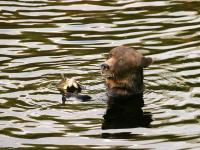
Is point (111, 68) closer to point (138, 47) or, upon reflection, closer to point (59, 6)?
point (138, 47)

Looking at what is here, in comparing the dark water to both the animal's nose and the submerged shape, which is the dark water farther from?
the animal's nose

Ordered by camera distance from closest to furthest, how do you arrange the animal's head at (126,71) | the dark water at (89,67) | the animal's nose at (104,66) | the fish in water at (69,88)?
the dark water at (89,67) < the animal's nose at (104,66) < the fish in water at (69,88) < the animal's head at (126,71)

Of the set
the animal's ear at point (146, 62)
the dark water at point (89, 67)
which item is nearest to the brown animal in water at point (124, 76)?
the animal's ear at point (146, 62)

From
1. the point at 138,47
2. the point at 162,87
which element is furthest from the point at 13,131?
the point at 138,47

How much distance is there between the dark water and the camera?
9586 mm

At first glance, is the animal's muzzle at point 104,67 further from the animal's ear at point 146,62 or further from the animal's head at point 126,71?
the animal's ear at point 146,62

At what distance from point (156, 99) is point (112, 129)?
50.1 inches

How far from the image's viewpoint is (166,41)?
13.6 meters

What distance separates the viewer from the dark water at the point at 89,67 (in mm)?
9586

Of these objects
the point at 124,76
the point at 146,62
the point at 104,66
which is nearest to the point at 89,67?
the point at 124,76

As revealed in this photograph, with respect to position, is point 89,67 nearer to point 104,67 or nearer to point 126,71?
point 126,71

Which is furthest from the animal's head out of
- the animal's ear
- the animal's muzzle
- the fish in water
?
the fish in water

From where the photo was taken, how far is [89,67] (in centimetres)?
1245

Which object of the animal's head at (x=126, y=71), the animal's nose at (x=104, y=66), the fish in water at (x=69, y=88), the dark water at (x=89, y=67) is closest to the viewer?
the dark water at (x=89, y=67)
